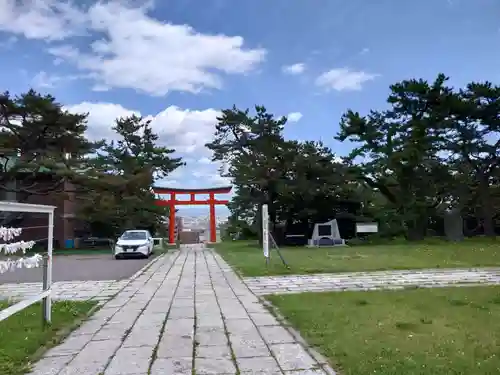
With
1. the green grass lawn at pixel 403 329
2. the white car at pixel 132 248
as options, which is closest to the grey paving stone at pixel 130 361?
the green grass lawn at pixel 403 329

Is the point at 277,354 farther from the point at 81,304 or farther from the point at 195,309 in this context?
the point at 81,304

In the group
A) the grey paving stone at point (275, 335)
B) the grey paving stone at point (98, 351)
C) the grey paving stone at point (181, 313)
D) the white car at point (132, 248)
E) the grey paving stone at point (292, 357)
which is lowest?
the grey paving stone at point (292, 357)

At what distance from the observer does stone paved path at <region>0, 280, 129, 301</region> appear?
749cm

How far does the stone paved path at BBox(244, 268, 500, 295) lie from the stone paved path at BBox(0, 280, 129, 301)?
2565 millimetres

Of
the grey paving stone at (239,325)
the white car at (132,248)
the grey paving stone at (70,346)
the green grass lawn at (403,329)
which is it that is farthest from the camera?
the white car at (132,248)

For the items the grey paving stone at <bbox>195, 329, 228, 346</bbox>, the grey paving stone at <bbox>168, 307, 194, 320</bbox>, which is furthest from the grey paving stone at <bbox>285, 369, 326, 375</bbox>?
the grey paving stone at <bbox>168, 307, 194, 320</bbox>

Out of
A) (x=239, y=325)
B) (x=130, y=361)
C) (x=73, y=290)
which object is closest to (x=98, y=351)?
(x=130, y=361)

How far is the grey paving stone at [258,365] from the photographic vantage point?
3436 mm

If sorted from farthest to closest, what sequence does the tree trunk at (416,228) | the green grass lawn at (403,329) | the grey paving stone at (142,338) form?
the tree trunk at (416,228), the grey paving stone at (142,338), the green grass lawn at (403,329)

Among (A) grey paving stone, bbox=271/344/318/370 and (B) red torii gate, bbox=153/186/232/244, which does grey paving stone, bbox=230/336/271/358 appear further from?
(B) red torii gate, bbox=153/186/232/244

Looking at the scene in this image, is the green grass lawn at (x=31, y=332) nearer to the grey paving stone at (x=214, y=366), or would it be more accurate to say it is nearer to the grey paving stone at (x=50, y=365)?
the grey paving stone at (x=50, y=365)

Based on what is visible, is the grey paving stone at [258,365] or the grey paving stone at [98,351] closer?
the grey paving stone at [258,365]

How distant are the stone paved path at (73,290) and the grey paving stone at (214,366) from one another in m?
4.03

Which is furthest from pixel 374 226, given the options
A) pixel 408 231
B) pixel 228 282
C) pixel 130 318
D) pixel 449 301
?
pixel 130 318
